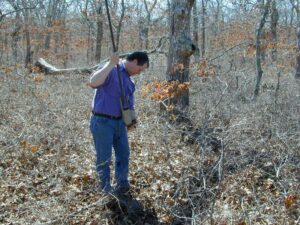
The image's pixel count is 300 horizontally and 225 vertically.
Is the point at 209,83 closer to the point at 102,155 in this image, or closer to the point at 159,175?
the point at 159,175

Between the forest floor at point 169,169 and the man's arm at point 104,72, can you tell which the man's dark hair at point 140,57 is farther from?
the forest floor at point 169,169

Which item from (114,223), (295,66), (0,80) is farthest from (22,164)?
(295,66)

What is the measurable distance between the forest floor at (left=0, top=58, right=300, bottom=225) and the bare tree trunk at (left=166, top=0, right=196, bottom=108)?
2.47 feet

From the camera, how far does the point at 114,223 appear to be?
4.51 metres

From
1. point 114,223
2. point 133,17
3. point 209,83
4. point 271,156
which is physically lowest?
point 114,223

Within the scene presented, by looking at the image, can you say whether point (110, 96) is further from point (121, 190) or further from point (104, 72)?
point (121, 190)

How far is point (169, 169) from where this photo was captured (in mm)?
5680

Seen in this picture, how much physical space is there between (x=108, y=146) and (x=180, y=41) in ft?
12.3

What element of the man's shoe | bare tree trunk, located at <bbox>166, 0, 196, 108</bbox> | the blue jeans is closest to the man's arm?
the blue jeans

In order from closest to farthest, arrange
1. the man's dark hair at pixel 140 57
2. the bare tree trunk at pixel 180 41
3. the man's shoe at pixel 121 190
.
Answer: the man's dark hair at pixel 140 57
the man's shoe at pixel 121 190
the bare tree trunk at pixel 180 41

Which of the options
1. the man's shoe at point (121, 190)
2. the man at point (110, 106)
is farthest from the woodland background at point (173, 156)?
the man at point (110, 106)

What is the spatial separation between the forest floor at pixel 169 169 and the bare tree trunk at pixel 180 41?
0.75m

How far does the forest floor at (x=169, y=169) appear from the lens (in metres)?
4.58

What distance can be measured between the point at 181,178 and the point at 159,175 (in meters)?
0.48
